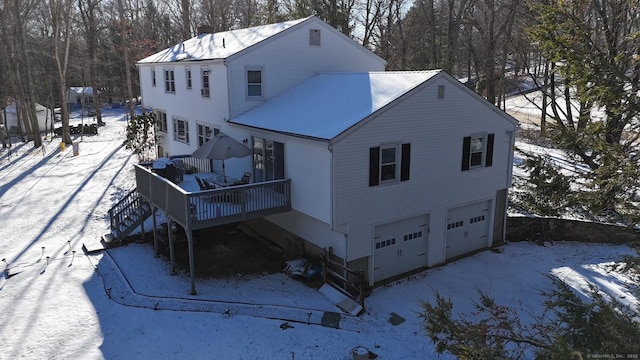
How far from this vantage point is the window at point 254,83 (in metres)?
18.9

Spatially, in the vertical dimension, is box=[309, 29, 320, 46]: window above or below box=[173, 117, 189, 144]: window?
above

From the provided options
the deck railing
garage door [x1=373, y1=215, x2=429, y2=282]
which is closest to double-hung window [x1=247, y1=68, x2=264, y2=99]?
the deck railing

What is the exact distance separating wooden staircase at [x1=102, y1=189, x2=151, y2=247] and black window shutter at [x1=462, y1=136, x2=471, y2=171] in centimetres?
1147

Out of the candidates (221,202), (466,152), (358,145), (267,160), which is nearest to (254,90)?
(267,160)

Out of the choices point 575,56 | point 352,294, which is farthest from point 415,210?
point 575,56

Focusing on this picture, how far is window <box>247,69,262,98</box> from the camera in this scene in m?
18.9

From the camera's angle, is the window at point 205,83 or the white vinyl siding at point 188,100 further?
the window at point 205,83

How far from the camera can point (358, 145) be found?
1356cm

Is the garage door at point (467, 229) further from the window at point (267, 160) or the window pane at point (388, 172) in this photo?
the window at point (267, 160)

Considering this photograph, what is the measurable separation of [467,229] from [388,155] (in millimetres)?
5211

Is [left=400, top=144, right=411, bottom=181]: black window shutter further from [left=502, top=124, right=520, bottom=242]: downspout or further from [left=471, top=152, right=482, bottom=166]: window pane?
[left=502, top=124, right=520, bottom=242]: downspout

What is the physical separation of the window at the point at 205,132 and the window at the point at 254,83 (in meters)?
2.26

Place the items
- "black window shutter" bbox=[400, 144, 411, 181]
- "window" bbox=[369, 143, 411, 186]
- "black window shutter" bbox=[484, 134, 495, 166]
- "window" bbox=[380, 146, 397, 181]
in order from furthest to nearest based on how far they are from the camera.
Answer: "black window shutter" bbox=[484, 134, 495, 166] → "black window shutter" bbox=[400, 144, 411, 181] → "window" bbox=[380, 146, 397, 181] → "window" bbox=[369, 143, 411, 186]

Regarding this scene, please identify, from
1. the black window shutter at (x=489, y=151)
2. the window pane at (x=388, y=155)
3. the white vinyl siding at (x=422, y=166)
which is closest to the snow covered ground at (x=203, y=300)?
the white vinyl siding at (x=422, y=166)
